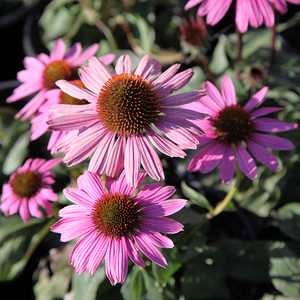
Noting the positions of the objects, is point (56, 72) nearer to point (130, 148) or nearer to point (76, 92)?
point (76, 92)

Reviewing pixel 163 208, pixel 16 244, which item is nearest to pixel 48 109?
A: pixel 163 208

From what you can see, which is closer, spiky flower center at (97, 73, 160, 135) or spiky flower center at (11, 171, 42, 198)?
spiky flower center at (97, 73, 160, 135)

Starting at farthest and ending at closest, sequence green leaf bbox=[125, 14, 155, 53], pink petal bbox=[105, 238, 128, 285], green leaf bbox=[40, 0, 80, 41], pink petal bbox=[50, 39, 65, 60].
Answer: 1. green leaf bbox=[40, 0, 80, 41]
2. green leaf bbox=[125, 14, 155, 53]
3. pink petal bbox=[50, 39, 65, 60]
4. pink petal bbox=[105, 238, 128, 285]

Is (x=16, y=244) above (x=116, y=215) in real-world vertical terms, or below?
below

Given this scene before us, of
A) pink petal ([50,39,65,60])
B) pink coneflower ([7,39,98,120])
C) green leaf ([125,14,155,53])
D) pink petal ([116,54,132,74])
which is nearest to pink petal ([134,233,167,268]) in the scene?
pink petal ([116,54,132,74])

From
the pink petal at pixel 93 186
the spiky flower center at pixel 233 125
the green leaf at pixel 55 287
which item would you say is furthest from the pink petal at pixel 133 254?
the green leaf at pixel 55 287

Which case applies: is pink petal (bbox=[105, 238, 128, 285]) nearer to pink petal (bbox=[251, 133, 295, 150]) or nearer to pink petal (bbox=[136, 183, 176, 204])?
pink petal (bbox=[136, 183, 176, 204])
